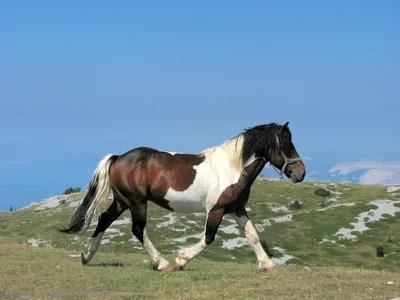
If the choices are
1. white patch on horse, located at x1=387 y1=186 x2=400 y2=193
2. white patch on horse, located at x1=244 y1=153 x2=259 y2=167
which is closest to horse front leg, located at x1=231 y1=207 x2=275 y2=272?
white patch on horse, located at x1=244 y1=153 x2=259 y2=167

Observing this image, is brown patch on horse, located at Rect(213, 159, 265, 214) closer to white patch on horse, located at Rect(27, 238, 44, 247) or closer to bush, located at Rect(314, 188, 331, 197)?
white patch on horse, located at Rect(27, 238, 44, 247)

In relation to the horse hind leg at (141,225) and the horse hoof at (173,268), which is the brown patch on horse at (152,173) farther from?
the horse hoof at (173,268)

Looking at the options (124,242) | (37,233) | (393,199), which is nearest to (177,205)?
(124,242)

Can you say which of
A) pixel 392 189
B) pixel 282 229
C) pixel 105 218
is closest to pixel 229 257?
pixel 282 229

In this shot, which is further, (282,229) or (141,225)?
(282,229)

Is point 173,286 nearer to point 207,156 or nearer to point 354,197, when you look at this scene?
point 207,156

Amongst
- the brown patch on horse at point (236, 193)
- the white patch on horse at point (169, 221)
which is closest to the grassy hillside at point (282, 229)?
the white patch on horse at point (169, 221)

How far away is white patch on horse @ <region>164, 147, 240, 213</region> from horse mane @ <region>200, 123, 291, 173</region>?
0.74 feet

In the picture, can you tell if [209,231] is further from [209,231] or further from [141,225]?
[141,225]

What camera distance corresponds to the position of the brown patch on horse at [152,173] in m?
14.7

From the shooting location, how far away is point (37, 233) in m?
63.3

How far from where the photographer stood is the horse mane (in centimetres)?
1487

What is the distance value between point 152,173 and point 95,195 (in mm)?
2095

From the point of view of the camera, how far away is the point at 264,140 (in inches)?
590
